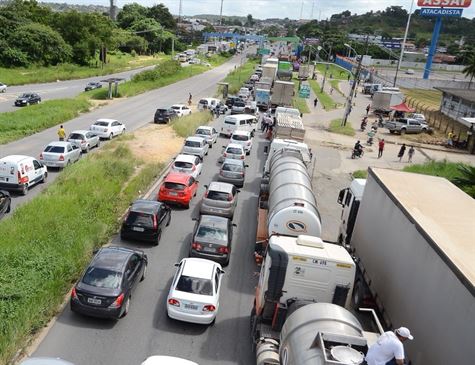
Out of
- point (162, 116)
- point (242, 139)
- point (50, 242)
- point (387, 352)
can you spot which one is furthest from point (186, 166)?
point (162, 116)

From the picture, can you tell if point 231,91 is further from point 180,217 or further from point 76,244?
point 76,244

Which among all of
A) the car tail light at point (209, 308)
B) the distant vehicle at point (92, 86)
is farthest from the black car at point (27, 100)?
the car tail light at point (209, 308)

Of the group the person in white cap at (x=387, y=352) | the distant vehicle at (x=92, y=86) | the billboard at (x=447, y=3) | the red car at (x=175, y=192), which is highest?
the billboard at (x=447, y=3)

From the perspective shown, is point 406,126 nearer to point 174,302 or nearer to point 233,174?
point 233,174

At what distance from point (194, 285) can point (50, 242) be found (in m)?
4.24

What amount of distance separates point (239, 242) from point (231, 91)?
5002cm

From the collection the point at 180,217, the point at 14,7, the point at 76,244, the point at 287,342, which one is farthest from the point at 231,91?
the point at 287,342

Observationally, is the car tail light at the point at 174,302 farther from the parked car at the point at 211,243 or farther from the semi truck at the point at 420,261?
the semi truck at the point at 420,261

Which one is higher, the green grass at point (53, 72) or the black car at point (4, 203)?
the black car at point (4, 203)

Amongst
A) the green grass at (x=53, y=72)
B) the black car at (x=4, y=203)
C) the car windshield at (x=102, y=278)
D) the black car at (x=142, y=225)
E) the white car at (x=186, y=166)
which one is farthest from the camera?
the green grass at (x=53, y=72)

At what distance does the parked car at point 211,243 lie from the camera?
593 inches

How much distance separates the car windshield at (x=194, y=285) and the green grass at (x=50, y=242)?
3.06m

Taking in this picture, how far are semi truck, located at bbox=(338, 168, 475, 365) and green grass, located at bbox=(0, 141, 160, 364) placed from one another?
328 inches

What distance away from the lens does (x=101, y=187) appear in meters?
18.5
